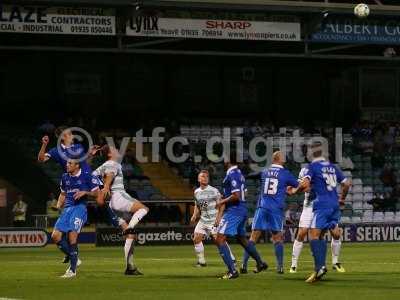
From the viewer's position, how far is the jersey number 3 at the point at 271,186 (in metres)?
21.4

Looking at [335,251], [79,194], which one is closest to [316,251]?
[79,194]

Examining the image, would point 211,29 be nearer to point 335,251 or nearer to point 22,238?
point 22,238

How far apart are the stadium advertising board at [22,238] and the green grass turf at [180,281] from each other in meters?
4.46

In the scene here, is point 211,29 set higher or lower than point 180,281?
higher

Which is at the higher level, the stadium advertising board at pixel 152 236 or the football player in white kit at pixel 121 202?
the football player in white kit at pixel 121 202

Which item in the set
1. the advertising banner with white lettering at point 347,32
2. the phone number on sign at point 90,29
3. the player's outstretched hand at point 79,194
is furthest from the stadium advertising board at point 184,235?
the player's outstretched hand at point 79,194

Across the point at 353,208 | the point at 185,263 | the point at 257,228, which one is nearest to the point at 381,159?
the point at 353,208

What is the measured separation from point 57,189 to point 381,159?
12.9 meters

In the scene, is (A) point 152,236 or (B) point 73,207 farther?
(A) point 152,236

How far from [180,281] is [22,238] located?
49.6 ft

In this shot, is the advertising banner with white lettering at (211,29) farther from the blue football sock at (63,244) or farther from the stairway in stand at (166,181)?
the blue football sock at (63,244)

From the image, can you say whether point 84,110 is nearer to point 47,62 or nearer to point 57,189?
point 47,62

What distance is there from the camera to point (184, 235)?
117 ft

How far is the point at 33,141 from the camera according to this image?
40.1m
